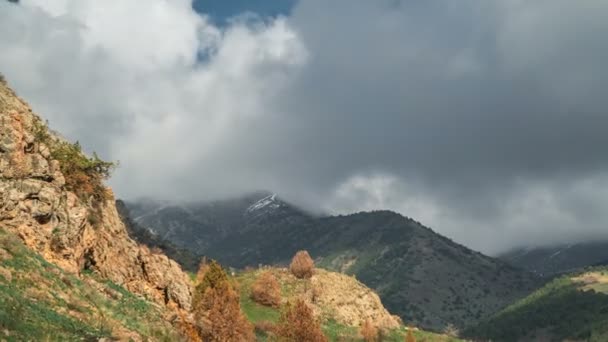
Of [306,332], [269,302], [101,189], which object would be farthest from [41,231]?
[269,302]

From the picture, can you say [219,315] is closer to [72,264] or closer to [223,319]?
[223,319]

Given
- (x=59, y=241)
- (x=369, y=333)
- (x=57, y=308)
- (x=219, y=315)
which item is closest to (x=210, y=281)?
Result: (x=219, y=315)

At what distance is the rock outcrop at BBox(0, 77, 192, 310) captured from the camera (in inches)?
1704

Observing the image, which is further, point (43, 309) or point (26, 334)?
point (43, 309)

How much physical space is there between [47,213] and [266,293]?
285 ft

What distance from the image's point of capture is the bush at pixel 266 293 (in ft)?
419

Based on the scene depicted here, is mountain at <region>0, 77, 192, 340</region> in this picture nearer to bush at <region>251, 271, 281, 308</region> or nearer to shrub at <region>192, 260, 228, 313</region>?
shrub at <region>192, 260, 228, 313</region>

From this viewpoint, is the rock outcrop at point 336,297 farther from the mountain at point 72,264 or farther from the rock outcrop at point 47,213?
the rock outcrop at point 47,213

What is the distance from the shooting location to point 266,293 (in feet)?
419

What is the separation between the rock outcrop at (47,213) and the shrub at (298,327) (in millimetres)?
25690

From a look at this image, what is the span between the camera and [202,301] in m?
74.0

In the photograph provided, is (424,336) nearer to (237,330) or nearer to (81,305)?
(237,330)

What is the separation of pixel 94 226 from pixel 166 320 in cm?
1406

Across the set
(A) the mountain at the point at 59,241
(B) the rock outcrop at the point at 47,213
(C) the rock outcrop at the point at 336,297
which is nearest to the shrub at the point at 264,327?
(C) the rock outcrop at the point at 336,297
